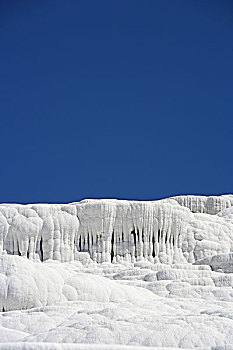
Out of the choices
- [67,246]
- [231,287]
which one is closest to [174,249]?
[67,246]

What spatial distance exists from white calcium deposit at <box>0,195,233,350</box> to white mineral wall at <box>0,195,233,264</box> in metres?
0.04

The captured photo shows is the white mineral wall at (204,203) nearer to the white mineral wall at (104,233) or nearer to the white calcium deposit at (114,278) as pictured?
the white calcium deposit at (114,278)

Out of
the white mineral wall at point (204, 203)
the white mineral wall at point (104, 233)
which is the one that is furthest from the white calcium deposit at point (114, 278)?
the white mineral wall at point (204, 203)

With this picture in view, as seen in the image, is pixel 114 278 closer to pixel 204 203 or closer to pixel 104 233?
pixel 104 233

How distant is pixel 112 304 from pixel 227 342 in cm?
444

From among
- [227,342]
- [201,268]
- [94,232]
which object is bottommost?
[227,342]

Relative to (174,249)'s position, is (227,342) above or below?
below

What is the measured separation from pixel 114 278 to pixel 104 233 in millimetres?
6988

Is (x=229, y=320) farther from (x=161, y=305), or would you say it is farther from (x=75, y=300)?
(x=75, y=300)

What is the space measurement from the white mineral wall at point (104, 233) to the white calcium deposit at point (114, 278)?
4 centimetres

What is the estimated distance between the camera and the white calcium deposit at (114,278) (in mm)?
9805

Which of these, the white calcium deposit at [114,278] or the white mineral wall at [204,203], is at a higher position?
the white mineral wall at [204,203]

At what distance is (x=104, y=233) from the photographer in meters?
25.8

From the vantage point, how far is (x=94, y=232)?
2592 cm
